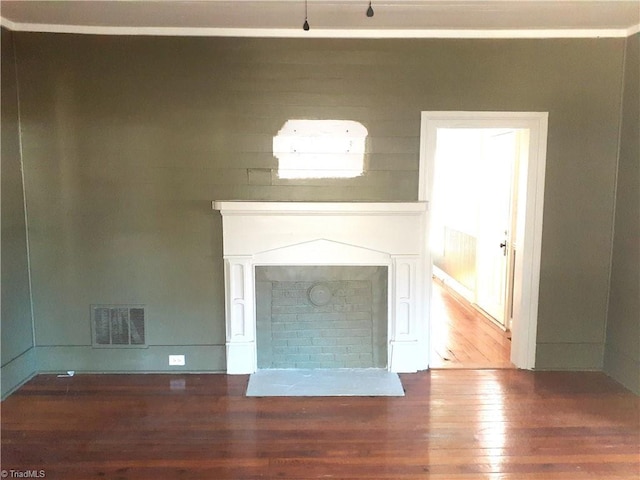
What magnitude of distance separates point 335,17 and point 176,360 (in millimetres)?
2734

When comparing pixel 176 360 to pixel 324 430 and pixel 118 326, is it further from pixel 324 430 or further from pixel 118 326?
pixel 324 430

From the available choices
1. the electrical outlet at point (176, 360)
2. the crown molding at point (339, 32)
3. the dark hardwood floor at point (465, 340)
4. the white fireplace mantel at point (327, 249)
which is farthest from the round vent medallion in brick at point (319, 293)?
the crown molding at point (339, 32)

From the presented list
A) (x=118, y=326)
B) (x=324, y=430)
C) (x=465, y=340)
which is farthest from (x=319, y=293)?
(x=465, y=340)

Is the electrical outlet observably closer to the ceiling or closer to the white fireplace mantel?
the white fireplace mantel

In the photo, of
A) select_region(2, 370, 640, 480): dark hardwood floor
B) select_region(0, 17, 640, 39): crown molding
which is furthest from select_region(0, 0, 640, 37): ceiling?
select_region(2, 370, 640, 480): dark hardwood floor

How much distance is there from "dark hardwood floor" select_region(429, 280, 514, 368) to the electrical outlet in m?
1.95

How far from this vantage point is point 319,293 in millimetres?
3691

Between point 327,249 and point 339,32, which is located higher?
point 339,32

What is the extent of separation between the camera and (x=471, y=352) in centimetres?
418

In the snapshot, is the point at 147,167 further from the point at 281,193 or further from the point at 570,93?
the point at 570,93

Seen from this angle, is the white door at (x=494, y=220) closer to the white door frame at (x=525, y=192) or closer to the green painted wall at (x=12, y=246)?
the white door frame at (x=525, y=192)

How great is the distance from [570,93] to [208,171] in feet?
8.83

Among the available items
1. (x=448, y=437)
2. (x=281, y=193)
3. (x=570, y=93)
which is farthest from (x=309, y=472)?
(x=570, y=93)

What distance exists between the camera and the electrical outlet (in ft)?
12.3
